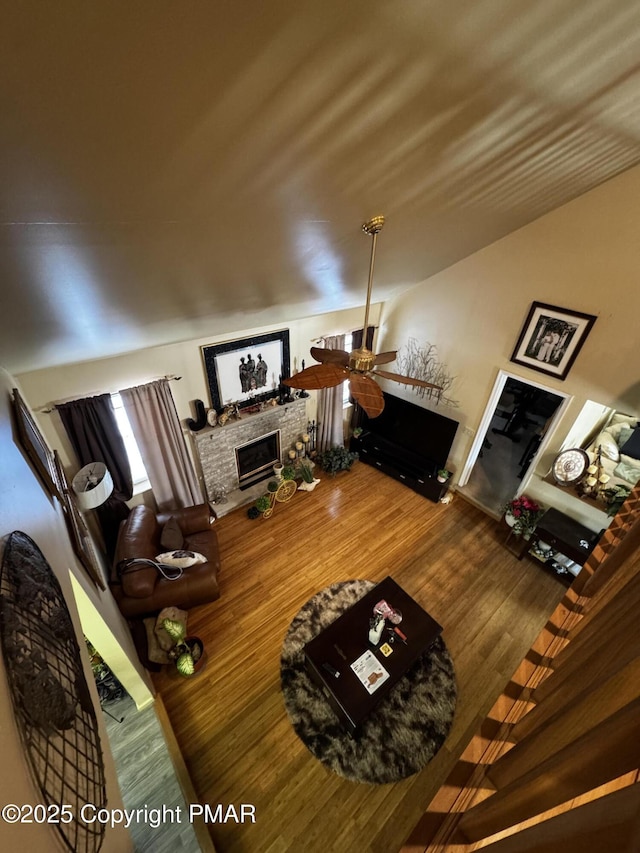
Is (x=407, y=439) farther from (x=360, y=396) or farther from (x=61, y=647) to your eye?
(x=61, y=647)

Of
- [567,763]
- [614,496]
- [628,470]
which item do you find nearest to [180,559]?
[567,763]

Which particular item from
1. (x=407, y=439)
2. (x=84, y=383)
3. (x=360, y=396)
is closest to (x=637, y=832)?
(x=360, y=396)

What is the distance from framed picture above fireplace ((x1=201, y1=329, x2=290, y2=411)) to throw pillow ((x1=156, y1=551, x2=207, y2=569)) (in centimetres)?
176

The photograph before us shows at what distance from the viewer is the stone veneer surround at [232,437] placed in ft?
14.4

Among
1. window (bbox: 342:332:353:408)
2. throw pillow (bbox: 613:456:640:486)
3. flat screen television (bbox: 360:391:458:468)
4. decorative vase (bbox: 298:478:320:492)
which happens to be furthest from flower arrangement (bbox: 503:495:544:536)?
window (bbox: 342:332:353:408)

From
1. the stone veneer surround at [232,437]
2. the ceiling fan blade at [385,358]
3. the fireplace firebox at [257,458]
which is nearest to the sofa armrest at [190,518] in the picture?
the stone veneer surround at [232,437]

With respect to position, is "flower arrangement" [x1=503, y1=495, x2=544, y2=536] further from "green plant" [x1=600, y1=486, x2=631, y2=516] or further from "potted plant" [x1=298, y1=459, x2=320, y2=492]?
"potted plant" [x1=298, y1=459, x2=320, y2=492]

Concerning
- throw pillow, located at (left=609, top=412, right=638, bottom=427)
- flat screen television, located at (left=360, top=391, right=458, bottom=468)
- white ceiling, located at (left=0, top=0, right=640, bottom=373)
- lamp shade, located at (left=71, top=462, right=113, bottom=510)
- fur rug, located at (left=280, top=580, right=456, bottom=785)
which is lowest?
fur rug, located at (left=280, top=580, right=456, bottom=785)

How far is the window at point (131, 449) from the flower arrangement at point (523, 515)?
4.47m

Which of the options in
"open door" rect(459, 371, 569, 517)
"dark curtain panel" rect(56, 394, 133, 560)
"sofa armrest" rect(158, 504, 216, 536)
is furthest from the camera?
"open door" rect(459, 371, 569, 517)

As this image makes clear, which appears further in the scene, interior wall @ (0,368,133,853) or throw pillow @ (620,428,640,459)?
throw pillow @ (620,428,640,459)

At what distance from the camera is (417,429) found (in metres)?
5.13

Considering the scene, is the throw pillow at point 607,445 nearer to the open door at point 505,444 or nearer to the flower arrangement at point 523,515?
the open door at point 505,444

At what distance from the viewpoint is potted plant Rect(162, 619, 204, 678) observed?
10.1 feet
